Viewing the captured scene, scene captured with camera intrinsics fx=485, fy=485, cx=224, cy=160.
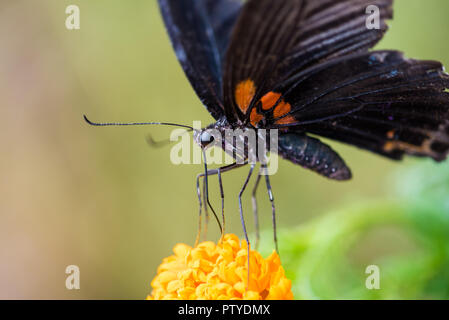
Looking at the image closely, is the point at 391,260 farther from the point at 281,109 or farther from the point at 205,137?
the point at 205,137

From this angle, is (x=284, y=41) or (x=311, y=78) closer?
(x=284, y=41)

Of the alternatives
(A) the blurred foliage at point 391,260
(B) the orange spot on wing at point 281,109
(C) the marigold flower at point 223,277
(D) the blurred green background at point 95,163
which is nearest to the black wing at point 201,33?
(B) the orange spot on wing at point 281,109

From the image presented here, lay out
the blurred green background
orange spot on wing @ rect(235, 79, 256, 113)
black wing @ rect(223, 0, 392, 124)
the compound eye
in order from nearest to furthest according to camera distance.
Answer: black wing @ rect(223, 0, 392, 124)
orange spot on wing @ rect(235, 79, 256, 113)
the compound eye
the blurred green background

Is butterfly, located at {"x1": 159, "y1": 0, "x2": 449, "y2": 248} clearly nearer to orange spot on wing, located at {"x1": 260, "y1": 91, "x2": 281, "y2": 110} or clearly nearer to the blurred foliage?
orange spot on wing, located at {"x1": 260, "y1": 91, "x2": 281, "y2": 110}

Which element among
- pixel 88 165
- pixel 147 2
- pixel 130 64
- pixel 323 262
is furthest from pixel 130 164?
pixel 323 262

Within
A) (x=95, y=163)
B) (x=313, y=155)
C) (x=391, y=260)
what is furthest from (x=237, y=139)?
(x=95, y=163)

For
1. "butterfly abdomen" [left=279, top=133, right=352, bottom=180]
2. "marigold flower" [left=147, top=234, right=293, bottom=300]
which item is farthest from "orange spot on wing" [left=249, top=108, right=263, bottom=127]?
"marigold flower" [left=147, top=234, right=293, bottom=300]
